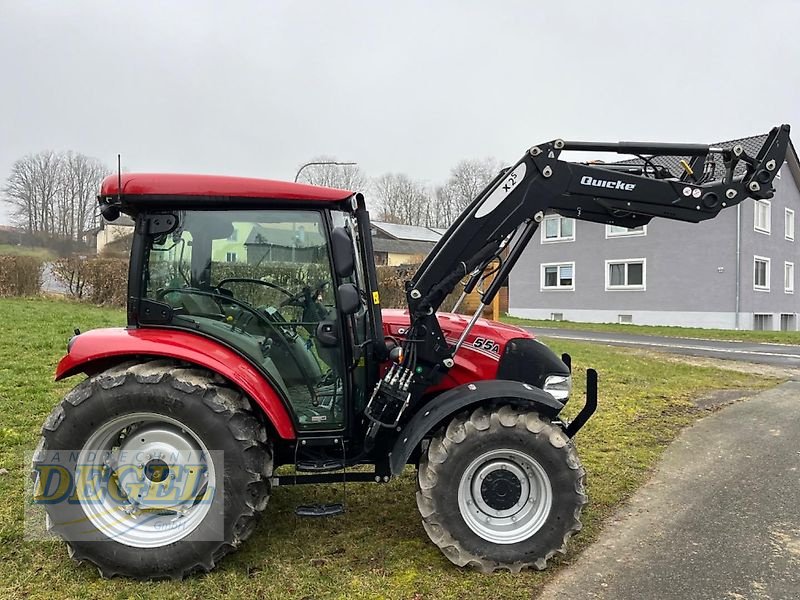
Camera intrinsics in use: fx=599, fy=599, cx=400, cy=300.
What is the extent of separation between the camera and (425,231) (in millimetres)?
58656

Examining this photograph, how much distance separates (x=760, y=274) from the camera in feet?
81.3

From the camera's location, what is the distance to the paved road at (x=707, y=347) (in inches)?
561

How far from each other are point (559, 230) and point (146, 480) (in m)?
27.4

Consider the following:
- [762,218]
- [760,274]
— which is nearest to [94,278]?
[760,274]

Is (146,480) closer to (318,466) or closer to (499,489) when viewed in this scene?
(318,466)

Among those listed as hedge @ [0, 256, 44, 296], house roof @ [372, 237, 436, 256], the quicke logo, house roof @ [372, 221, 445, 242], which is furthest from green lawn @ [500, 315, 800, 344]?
house roof @ [372, 221, 445, 242]

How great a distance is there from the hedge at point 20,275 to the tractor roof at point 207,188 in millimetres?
16590

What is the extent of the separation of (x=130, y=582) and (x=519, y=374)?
2.61 meters

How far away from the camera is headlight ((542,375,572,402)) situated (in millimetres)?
4078

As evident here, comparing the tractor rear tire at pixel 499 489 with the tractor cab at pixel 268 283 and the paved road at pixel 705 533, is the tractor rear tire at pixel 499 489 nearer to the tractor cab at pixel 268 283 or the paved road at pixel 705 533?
the paved road at pixel 705 533

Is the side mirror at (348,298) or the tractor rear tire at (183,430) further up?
the side mirror at (348,298)

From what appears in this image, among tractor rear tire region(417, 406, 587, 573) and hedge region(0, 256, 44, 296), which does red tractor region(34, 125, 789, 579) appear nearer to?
tractor rear tire region(417, 406, 587, 573)

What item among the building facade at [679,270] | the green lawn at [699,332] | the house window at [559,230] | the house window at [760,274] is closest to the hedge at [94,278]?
the green lawn at [699,332]

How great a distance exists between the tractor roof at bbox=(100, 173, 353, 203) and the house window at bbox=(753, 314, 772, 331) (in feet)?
84.5
